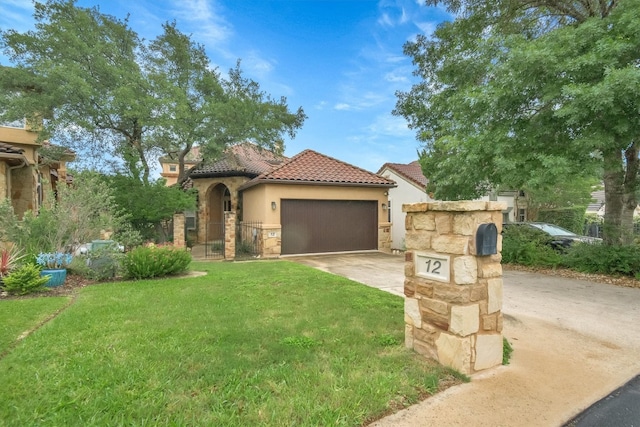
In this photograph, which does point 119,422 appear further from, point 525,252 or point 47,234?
point 525,252

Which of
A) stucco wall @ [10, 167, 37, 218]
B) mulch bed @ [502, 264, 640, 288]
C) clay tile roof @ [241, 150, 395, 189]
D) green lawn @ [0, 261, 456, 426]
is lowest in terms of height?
mulch bed @ [502, 264, 640, 288]

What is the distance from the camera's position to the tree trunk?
8.54 meters

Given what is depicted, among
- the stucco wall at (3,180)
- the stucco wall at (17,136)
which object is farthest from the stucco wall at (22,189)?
the stucco wall at (3,180)

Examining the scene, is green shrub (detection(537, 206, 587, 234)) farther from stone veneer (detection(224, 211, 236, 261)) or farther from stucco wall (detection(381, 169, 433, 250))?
stone veneer (detection(224, 211, 236, 261))

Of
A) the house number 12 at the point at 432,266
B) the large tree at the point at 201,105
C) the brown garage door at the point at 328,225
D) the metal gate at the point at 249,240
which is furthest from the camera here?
the large tree at the point at 201,105

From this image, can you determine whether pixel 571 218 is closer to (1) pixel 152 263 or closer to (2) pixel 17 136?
(1) pixel 152 263

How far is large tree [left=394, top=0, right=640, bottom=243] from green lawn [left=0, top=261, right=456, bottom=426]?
4.88 m

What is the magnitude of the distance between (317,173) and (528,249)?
809 centimetres

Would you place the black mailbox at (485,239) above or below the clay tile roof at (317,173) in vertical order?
below

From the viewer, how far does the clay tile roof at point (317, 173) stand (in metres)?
12.9

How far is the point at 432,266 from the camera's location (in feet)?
10.9

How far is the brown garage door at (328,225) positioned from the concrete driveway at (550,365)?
23.2ft

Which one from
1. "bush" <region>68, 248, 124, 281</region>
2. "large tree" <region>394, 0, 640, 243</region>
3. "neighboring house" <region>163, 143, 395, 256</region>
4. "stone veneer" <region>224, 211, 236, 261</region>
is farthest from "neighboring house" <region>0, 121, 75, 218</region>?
"large tree" <region>394, 0, 640, 243</region>

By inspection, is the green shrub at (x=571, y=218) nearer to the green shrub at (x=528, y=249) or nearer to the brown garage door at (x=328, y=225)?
the green shrub at (x=528, y=249)
